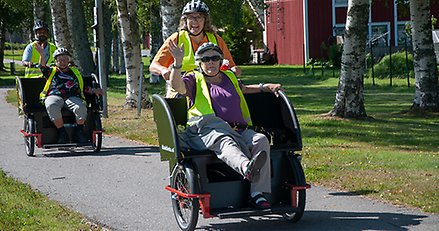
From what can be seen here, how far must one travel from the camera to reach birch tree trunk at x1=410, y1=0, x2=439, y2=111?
65.3 ft

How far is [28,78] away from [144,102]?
764 cm

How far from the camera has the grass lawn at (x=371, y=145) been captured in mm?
9883

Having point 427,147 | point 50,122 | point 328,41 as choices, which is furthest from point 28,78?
point 328,41

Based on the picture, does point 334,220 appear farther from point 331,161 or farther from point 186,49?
point 331,161

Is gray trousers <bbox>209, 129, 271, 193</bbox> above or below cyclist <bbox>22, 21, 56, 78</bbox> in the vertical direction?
below

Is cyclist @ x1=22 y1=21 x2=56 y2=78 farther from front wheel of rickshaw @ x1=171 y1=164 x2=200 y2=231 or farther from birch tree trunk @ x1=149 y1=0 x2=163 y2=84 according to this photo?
birch tree trunk @ x1=149 y1=0 x2=163 y2=84

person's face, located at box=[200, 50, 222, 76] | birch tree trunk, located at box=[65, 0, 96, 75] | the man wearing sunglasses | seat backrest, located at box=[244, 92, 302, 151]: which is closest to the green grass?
the man wearing sunglasses

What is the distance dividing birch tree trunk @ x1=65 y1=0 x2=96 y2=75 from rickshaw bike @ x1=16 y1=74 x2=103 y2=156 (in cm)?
1915

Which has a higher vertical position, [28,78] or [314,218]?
[28,78]

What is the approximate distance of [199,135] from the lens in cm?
830

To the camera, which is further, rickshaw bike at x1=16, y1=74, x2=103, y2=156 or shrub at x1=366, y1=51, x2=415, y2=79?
shrub at x1=366, y1=51, x2=415, y2=79

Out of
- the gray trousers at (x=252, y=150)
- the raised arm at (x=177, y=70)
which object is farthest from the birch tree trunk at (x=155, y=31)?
the gray trousers at (x=252, y=150)

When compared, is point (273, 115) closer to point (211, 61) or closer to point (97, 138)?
point (211, 61)

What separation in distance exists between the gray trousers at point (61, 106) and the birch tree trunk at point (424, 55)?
8.60 m
